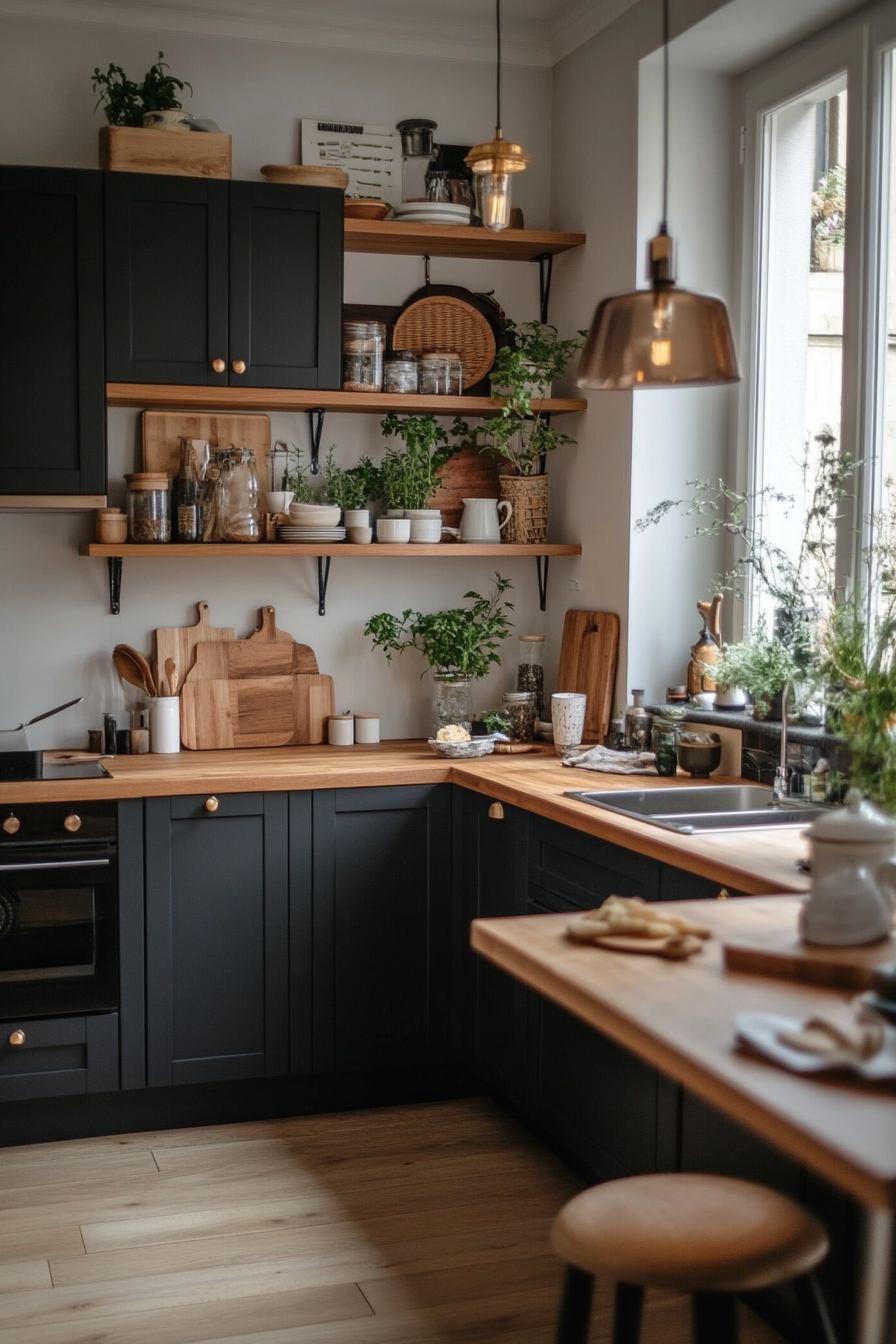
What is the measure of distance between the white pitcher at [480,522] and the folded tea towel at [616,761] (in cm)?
78

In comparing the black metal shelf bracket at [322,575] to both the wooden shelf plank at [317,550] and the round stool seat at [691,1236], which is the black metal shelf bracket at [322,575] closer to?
the wooden shelf plank at [317,550]

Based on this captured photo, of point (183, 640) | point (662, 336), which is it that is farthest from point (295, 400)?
point (662, 336)

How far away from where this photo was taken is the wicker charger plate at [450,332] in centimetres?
419

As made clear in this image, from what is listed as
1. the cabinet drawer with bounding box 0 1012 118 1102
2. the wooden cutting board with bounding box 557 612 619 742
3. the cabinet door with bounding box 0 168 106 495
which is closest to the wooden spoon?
the cabinet door with bounding box 0 168 106 495

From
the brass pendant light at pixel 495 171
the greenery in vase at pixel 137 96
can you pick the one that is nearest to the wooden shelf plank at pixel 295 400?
the greenery in vase at pixel 137 96

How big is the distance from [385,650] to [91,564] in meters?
0.90

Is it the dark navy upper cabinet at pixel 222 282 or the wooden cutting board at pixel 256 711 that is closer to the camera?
the dark navy upper cabinet at pixel 222 282

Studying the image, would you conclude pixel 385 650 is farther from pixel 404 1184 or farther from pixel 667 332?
pixel 667 332

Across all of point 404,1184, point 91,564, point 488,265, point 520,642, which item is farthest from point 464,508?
point 404,1184

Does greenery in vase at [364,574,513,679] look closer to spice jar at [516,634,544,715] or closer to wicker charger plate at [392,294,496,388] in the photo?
spice jar at [516,634,544,715]

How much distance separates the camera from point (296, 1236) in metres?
2.98

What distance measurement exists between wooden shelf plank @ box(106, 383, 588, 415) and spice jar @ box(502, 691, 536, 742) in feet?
2.82

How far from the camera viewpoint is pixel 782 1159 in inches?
91.0

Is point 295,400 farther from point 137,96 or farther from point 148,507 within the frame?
point 137,96
